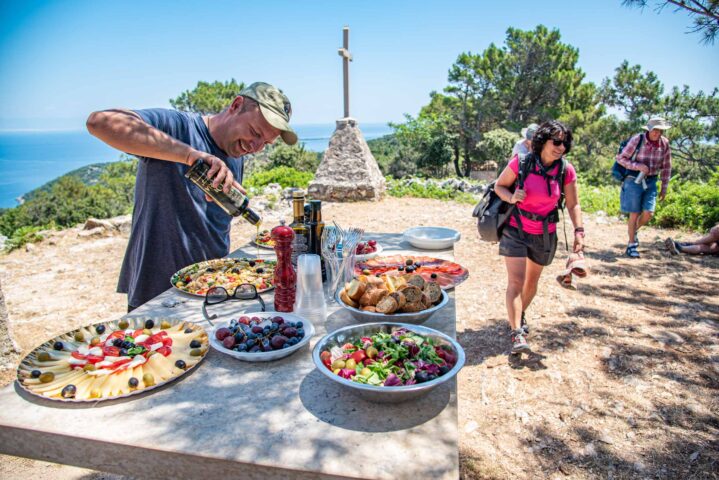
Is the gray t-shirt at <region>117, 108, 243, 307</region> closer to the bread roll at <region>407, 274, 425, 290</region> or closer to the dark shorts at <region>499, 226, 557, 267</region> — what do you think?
the bread roll at <region>407, 274, 425, 290</region>

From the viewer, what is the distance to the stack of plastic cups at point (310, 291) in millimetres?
1687

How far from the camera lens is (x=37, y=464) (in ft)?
7.98

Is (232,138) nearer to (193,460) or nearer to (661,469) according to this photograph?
(193,460)

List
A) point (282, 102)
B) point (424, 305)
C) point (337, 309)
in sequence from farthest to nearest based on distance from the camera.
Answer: point (282, 102) < point (337, 309) < point (424, 305)

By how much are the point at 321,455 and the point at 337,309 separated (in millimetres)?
925

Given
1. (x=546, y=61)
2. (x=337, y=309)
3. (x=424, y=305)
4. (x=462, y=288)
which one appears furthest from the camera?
(x=546, y=61)

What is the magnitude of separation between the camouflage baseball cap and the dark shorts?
69.6 inches

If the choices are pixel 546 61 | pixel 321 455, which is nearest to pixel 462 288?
pixel 321 455

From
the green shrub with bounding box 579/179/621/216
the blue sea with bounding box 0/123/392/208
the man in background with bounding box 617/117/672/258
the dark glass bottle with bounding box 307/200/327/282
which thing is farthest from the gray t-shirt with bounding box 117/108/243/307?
the blue sea with bounding box 0/123/392/208

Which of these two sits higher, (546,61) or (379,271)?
(546,61)

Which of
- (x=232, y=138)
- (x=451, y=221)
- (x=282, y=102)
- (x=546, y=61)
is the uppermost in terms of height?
(x=546, y=61)

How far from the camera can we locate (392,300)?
5.54 ft

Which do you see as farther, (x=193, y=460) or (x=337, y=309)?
(x=337, y=309)

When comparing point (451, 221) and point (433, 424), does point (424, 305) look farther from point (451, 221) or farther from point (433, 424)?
point (451, 221)
